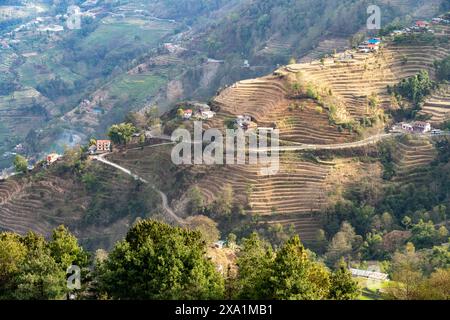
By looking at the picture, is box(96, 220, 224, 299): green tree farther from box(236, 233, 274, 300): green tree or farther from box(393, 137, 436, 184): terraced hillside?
box(393, 137, 436, 184): terraced hillside

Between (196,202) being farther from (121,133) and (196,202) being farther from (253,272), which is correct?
(253,272)

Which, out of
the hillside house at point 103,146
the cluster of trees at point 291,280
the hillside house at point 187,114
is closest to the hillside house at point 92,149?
the hillside house at point 103,146

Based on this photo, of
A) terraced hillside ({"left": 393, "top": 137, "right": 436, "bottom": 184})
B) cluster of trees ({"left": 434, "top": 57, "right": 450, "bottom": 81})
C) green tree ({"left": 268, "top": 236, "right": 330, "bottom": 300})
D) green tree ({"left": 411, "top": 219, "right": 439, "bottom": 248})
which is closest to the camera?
green tree ({"left": 268, "top": 236, "right": 330, "bottom": 300})

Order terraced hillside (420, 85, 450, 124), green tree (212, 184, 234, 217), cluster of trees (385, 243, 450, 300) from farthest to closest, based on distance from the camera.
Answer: terraced hillside (420, 85, 450, 124) → green tree (212, 184, 234, 217) → cluster of trees (385, 243, 450, 300)

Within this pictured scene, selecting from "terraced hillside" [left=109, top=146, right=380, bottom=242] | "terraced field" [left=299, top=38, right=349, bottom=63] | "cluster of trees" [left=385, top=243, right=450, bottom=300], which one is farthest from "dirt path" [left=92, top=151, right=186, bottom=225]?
"terraced field" [left=299, top=38, right=349, bottom=63]

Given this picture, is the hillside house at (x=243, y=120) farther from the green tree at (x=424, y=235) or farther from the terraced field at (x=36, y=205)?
the green tree at (x=424, y=235)
